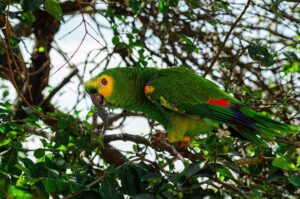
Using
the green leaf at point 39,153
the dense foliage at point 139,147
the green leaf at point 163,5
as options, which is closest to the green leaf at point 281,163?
the dense foliage at point 139,147

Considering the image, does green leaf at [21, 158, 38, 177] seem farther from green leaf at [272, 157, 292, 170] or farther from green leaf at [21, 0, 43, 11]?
green leaf at [272, 157, 292, 170]

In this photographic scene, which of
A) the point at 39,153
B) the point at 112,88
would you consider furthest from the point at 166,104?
the point at 39,153

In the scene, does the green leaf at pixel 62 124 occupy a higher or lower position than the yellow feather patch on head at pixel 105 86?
lower

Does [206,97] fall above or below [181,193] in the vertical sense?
above

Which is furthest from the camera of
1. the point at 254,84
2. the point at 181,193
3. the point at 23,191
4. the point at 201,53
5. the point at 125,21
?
the point at 254,84

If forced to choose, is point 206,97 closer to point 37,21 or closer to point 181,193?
point 181,193

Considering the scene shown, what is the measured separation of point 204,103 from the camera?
2.61 m

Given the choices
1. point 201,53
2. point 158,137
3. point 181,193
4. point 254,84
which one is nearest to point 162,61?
point 201,53

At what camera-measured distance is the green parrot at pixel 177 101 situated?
252cm

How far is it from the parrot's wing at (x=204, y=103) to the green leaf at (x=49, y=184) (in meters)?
0.94

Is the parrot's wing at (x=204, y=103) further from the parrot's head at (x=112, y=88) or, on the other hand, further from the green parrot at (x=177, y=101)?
the parrot's head at (x=112, y=88)

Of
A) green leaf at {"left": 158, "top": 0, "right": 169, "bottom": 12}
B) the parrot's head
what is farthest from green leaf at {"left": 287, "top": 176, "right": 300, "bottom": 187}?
green leaf at {"left": 158, "top": 0, "right": 169, "bottom": 12}

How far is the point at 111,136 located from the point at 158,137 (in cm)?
37

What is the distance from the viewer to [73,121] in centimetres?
235
